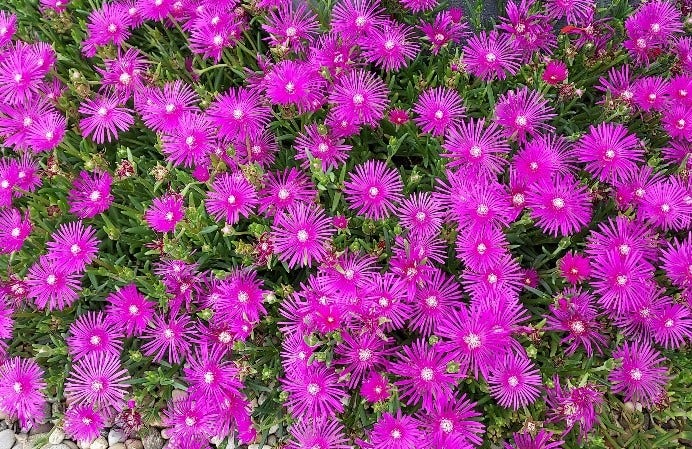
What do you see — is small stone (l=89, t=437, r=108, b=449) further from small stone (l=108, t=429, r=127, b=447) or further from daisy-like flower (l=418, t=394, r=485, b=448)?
daisy-like flower (l=418, t=394, r=485, b=448)

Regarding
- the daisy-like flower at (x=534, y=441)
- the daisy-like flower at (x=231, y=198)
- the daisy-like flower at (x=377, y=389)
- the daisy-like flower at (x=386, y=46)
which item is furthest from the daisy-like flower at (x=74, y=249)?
the daisy-like flower at (x=534, y=441)

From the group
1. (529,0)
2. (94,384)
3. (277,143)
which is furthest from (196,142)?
(529,0)

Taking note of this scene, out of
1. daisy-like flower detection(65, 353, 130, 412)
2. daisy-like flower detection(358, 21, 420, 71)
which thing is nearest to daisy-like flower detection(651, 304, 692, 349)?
daisy-like flower detection(358, 21, 420, 71)

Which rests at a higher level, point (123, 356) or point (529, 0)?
point (529, 0)

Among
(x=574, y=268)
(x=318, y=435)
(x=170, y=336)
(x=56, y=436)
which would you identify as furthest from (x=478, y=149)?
(x=56, y=436)

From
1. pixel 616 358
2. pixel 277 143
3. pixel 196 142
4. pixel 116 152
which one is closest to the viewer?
pixel 616 358

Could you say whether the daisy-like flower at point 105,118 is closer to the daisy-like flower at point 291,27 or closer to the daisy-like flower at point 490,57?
the daisy-like flower at point 291,27

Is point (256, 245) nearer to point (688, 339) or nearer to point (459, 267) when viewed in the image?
point (459, 267)
